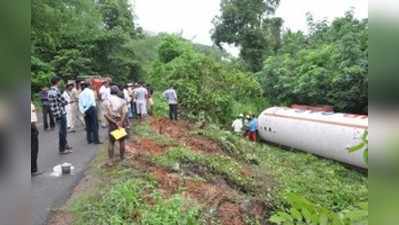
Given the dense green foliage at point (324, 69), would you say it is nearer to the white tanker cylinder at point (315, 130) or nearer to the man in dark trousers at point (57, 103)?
the white tanker cylinder at point (315, 130)

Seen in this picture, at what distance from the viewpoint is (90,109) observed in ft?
37.8

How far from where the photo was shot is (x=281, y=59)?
77.3 ft

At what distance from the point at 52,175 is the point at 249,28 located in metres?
25.1

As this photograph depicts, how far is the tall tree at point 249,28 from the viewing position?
103 ft

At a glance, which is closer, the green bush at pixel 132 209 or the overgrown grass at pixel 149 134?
the green bush at pixel 132 209

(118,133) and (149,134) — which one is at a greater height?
(118,133)

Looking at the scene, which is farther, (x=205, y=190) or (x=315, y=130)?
(x=315, y=130)

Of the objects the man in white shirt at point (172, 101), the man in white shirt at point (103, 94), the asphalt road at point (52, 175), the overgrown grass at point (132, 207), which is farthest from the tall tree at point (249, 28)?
the overgrown grass at point (132, 207)

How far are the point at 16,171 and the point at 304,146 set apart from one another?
616 inches

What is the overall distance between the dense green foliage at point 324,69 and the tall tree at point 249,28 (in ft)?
17.1

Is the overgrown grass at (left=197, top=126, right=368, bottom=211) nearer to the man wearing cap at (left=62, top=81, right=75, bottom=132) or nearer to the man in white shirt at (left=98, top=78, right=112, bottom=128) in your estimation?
the man in white shirt at (left=98, top=78, right=112, bottom=128)

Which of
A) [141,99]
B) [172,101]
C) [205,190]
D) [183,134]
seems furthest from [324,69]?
[205,190]

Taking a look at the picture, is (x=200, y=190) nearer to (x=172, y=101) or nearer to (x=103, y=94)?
(x=103, y=94)

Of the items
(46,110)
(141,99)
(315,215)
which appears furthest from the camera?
(141,99)
